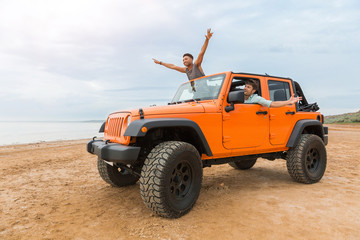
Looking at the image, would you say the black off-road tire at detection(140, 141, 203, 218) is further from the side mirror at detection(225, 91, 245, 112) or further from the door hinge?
the side mirror at detection(225, 91, 245, 112)

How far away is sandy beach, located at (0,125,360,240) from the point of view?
262 cm

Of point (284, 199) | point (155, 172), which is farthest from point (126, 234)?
point (284, 199)

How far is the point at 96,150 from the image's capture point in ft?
10.6

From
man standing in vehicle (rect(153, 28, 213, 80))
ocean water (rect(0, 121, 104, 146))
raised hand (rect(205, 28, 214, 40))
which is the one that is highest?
raised hand (rect(205, 28, 214, 40))

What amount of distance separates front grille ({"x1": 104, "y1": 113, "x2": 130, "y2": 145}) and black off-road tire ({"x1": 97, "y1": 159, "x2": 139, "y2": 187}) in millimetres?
815

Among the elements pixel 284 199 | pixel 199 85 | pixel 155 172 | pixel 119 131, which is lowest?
pixel 284 199

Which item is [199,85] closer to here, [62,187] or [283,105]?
[283,105]

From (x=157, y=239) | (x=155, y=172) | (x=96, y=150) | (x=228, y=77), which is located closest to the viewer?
(x=157, y=239)

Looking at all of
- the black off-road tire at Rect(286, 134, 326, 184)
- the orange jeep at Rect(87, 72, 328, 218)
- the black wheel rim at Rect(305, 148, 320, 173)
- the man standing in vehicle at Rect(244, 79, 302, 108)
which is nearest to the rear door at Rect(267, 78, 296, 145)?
the orange jeep at Rect(87, 72, 328, 218)

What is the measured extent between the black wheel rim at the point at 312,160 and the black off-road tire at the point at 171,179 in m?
2.72

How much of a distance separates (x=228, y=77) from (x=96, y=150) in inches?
90.2

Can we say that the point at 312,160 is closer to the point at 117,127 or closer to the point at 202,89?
the point at 202,89

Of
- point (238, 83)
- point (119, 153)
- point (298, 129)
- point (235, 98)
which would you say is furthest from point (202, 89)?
point (298, 129)

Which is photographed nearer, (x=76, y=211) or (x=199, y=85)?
(x=76, y=211)
